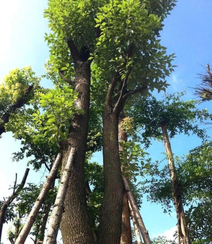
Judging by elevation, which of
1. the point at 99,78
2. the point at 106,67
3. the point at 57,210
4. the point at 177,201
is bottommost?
the point at 57,210

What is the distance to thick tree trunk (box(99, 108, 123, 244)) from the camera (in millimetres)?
3406

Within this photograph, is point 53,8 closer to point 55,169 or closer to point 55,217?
point 55,169

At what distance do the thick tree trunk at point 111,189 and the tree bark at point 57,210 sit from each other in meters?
0.70

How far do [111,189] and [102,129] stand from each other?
8.69 ft

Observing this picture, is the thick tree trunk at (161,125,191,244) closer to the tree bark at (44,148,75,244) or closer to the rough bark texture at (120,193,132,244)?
the rough bark texture at (120,193,132,244)

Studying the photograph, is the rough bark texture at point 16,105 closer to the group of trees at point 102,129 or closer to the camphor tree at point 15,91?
the camphor tree at point 15,91

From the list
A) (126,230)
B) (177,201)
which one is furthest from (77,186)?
(177,201)

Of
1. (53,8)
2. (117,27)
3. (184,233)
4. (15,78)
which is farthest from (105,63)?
(15,78)

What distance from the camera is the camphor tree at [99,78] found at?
11.6 ft

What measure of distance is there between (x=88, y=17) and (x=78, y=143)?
11.4 feet

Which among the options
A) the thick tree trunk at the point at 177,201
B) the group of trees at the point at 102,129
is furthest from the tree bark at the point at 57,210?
the thick tree trunk at the point at 177,201

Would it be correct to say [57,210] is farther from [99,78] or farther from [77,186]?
[99,78]

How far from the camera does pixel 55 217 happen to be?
293cm

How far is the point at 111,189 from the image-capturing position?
3.86m
